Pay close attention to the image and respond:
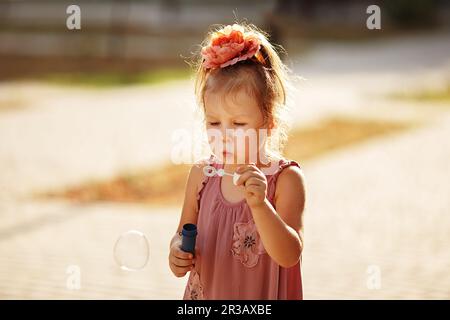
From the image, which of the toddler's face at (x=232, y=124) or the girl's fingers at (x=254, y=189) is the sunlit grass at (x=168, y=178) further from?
the girl's fingers at (x=254, y=189)

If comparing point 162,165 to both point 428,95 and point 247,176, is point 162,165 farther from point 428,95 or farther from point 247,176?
point 428,95

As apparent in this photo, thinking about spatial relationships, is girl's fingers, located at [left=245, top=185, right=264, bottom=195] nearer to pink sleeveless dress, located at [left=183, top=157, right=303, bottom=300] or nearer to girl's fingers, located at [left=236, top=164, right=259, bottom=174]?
girl's fingers, located at [left=236, top=164, right=259, bottom=174]

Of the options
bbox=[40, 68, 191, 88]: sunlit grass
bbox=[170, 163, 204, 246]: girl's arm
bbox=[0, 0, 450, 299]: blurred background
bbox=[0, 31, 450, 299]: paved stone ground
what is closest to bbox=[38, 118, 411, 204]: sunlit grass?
bbox=[0, 0, 450, 299]: blurred background

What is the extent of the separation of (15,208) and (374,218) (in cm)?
333

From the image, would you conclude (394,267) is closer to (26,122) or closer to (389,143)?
(389,143)

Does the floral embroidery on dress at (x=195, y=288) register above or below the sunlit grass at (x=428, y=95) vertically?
below

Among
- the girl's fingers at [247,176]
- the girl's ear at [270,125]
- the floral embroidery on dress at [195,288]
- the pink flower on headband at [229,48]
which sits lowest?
the floral embroidery on dress at [195,288]

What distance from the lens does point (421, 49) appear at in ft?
92.9

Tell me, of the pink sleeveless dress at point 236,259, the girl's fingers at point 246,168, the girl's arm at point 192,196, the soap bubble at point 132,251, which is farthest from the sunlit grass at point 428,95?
the girl's fingers at point 246,168

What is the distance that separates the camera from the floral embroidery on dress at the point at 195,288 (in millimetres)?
2986

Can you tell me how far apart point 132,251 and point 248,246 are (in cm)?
61

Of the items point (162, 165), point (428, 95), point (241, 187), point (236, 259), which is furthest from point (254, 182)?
point (428, 95)

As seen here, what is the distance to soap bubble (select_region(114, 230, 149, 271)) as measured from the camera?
129 inches
